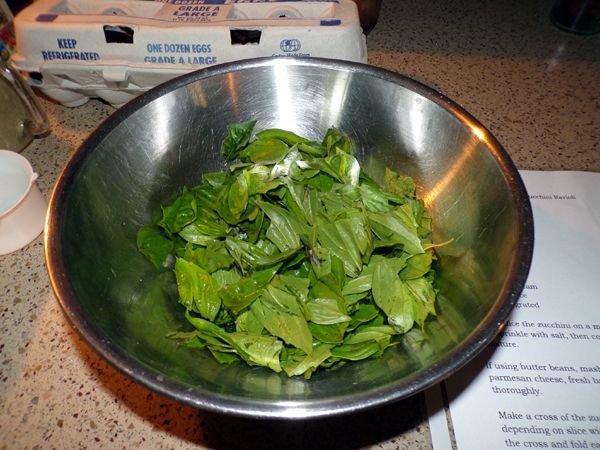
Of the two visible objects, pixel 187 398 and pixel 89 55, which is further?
pixel 89 55

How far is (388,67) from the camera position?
3.56ft

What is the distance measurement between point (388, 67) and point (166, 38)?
53cm

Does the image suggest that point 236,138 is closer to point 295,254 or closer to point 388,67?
point 295,254

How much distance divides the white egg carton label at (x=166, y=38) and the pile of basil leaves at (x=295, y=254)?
228 mm

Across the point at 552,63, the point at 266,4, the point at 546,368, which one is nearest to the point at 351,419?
the point at 546,368

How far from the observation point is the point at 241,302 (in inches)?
21.3

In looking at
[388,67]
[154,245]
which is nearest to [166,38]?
[154,245]

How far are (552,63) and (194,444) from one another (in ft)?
3.84

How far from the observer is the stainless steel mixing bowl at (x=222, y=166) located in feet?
1.40

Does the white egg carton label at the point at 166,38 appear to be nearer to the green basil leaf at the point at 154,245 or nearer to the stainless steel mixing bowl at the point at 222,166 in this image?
the stainless steel mixing bowl at the point at 222,166

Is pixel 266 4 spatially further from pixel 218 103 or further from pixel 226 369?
pixel 226 369

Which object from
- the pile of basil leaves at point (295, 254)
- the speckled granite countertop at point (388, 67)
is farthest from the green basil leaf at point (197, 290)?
the speckled granite countertop at point (388, 67)

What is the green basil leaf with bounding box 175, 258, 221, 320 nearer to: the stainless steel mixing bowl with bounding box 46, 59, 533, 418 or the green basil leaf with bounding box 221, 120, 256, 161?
the stainless steel mixing bowl with bounding box 46, 59, 533, 418

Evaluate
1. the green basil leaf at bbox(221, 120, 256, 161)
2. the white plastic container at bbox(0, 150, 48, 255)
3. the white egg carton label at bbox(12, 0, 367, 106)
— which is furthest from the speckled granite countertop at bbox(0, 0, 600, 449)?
the green basil leaf at bbox(221, 120, 256, 161)
